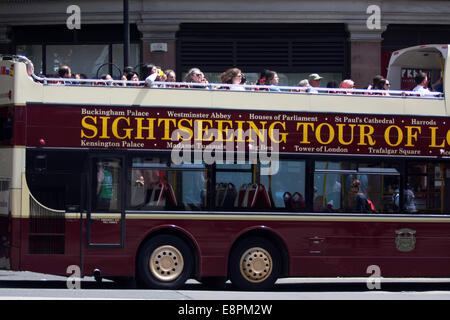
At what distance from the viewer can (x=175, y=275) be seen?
13.3 meters

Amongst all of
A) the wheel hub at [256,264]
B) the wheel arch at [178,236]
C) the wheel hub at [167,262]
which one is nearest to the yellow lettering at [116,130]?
the wheel arch at [178,236]

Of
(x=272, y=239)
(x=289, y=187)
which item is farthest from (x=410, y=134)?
(x=272, y=239)

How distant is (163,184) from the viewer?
43.5 ft

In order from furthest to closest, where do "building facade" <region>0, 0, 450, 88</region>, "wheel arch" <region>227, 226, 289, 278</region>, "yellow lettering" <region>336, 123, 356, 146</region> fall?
"building facade" <region>0, 0, 450, 88</region>
"yellow lettering" <region>336, 123, 356, 146</region>
"wheel arch" <region>227, 226, 289, 278</region>

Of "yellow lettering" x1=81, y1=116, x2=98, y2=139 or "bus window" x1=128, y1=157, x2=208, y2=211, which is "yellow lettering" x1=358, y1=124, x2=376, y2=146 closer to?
"bus window" x1=128, y1=157, x2=208, y2=211

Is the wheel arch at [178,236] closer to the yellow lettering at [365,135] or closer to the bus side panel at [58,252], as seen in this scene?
the bus side panel at [58,252]

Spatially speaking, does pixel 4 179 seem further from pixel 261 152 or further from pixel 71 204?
pixel 261 152

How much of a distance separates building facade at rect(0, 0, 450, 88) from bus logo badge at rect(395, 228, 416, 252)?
378 inches

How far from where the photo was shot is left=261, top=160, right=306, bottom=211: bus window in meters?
13.5

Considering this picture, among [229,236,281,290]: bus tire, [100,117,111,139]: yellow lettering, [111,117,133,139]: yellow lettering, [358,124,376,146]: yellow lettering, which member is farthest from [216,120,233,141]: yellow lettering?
[358,124,376,146]: yellow lettering

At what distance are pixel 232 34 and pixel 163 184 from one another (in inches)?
423

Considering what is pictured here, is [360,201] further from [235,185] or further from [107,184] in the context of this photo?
[107,184]

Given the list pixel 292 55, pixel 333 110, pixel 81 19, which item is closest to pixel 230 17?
pixel 292 55

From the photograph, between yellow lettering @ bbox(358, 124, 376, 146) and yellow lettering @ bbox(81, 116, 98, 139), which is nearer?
yellow lettering @ bbox(81, 116, 98, 139)
